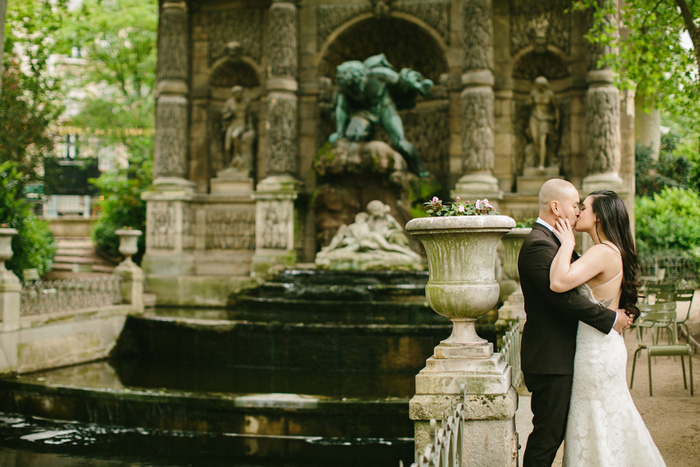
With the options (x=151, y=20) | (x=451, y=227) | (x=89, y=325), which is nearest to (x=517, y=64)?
(x=89, y=325)

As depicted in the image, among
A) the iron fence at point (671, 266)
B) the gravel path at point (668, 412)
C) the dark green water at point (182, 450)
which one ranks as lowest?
the dark green water at point (182, 450)

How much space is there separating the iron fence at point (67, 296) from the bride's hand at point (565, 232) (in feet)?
29.2

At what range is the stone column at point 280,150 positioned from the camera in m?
14.6

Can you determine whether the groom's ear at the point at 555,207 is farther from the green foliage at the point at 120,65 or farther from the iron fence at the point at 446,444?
the green foliage at the point at 120,65

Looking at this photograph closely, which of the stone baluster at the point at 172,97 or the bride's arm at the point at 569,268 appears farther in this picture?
the stone baluster at the point at 172,97

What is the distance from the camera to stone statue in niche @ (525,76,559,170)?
14.5m

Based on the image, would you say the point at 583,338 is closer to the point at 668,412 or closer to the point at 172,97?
the point at 668,412

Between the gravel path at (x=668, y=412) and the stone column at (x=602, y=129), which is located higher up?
the stone column at (x=602, y=129)

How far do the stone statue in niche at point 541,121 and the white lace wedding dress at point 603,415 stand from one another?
36.8 feet

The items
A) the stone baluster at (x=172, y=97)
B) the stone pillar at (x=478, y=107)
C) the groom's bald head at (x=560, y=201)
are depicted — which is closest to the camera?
the groom's bald head at (x=560, y=201)

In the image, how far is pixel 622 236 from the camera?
3795 mm

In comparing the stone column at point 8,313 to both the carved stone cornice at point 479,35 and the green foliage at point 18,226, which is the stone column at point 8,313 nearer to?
the green foliage at point 18,226

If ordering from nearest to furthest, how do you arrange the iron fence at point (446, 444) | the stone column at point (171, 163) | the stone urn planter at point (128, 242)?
1. the iron fence at point (446, 444)
2. the stone urn planter at point (128, 242)
3. the stone column at point (171, 163)

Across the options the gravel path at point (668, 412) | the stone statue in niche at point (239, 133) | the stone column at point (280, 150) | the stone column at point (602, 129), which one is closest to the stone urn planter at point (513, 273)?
the gravel path at point (668, 412)
